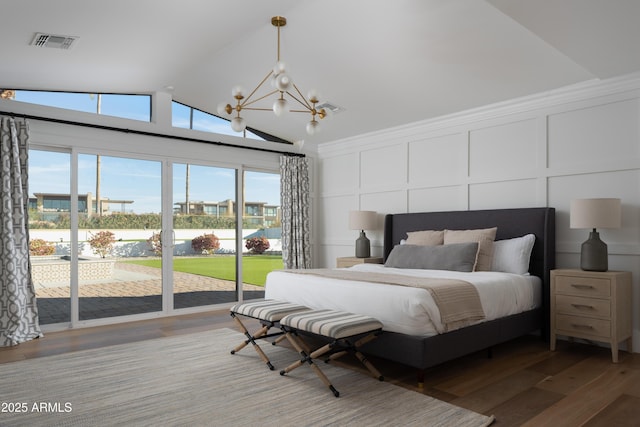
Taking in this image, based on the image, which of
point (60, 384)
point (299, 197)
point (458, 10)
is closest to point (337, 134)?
point (299, 197)

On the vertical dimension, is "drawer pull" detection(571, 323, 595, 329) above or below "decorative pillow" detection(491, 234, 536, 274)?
below

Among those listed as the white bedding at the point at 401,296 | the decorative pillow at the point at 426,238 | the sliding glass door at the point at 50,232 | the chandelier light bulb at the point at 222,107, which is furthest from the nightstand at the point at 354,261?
the sliding glass door at the point at 50,232

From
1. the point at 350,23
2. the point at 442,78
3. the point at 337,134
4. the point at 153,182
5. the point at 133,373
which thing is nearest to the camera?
the point at 133,373

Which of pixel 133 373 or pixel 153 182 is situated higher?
pixel 153 182

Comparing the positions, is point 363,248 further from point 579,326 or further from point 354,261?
point 579,326

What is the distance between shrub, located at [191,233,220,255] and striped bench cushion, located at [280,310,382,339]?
3032 millimetres

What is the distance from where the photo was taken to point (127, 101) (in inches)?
213

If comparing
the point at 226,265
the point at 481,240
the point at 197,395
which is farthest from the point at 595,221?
the point at 226,265

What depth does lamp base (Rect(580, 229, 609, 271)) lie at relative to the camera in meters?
3.79

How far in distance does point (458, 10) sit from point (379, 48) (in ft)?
3.09

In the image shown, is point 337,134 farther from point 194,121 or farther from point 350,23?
point 350,23

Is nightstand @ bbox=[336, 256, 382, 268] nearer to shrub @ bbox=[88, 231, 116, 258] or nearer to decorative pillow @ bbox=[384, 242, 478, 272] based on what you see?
decorative pillow @ bbox=[384, 242, 478, 272]

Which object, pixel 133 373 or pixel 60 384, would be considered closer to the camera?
pixel 60 384

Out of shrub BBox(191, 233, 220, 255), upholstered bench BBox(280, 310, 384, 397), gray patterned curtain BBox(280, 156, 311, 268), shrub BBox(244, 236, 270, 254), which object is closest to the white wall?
gray patterned curtain BBox(280, 156, 311, 268)
